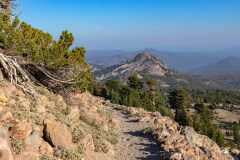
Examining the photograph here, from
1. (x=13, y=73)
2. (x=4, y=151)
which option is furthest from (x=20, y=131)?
(x=13, y=73)

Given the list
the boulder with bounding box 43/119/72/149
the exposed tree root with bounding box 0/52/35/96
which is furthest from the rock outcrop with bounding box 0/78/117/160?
the exposed tree root with bounding box 0/52/35/96

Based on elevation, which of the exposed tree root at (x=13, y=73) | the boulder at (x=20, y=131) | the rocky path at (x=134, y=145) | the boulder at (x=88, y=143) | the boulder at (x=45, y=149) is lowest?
the rocky path at (x=134, y=145)

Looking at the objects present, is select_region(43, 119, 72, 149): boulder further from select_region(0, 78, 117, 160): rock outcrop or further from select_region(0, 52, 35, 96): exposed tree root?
select_region(0, 52, 35, 96): exposed tree root

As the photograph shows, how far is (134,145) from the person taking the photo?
26453 mm

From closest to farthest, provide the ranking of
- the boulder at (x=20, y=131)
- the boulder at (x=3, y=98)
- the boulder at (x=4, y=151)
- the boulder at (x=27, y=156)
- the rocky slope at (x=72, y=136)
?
1. the boulder at (x=4, y=151)
2. the boulder at (x=27, y=156)
3. the boulder at (x=20, y=131)
4. the rocky slope at (x=72, y=136)
5. the boulder at (x=3, y=98)

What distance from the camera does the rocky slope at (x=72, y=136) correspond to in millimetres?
17500

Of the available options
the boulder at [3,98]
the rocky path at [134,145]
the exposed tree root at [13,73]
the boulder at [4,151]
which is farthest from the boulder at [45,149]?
the exposed tree root at [13,73]

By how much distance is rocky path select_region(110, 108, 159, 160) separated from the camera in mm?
23719

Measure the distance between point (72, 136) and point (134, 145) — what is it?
679 cm

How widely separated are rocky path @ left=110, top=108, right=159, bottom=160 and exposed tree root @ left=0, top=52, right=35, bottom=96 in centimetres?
837

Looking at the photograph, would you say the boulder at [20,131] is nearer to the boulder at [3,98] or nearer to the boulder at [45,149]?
the boulder at [45,149]

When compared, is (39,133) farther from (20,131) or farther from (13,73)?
(13,73)

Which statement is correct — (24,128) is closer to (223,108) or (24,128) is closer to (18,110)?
(18,110)

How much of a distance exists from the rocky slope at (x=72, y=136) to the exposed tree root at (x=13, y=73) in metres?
0.82
